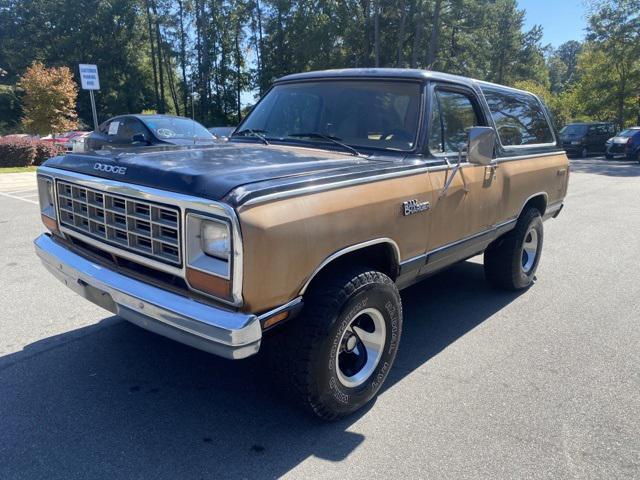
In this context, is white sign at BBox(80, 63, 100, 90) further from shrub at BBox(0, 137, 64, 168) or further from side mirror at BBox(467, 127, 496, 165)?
side mirror at BBox(467, 127, 496, 165)

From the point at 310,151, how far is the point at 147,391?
6.26 ft

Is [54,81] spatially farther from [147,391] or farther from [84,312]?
[147,391]

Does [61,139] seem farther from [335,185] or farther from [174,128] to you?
[335,185]

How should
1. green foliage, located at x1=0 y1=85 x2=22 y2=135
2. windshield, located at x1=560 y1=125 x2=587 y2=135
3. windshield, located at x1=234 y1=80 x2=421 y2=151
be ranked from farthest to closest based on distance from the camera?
1. green foliage, located at x1=0 y1=85 x2=22 y2=135
2. windshield, located at x1=560 y1=125 x2=587 y2=135
3. windshield, located at x1=234 y1=80 x2=421 y2=151

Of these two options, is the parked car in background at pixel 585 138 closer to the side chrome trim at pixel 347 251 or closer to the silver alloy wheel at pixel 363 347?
the side chrome trim at pixel 347 251

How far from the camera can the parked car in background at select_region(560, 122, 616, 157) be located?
25266 mm

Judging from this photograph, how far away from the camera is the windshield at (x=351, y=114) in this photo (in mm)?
3588

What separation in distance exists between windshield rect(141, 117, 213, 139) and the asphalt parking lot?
19.2 feet

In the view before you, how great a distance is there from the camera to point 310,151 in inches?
138

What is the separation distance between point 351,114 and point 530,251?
9.16ft

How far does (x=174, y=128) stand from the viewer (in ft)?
34.7

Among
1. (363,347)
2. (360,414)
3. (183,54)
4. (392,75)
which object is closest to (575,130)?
(392,75)

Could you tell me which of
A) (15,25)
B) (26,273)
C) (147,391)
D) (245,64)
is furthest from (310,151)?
(15,25)

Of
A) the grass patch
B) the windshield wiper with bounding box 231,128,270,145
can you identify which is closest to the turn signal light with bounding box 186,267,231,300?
the windshield wiper with bounding box 231,128,270,145
